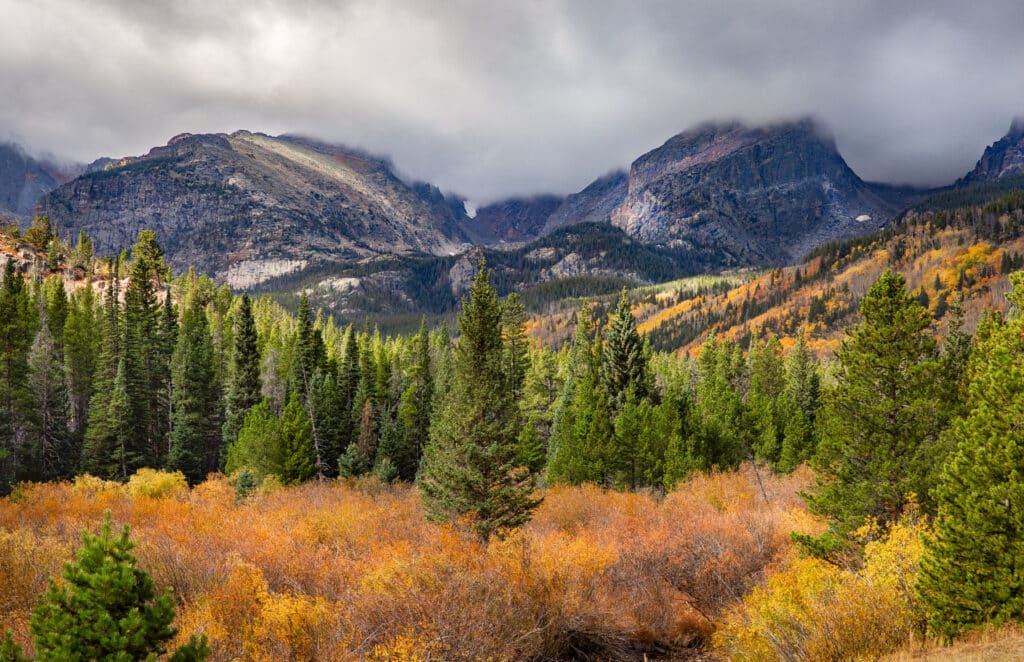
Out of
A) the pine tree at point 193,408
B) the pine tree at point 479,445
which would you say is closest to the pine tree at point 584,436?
the pine tree at point 479,445

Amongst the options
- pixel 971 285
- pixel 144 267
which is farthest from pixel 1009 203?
pixel 144 267

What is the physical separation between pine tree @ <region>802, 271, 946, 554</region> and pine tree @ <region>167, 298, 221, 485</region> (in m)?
56.4

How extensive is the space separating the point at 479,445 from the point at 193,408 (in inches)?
1831

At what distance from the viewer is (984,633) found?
37.6ft

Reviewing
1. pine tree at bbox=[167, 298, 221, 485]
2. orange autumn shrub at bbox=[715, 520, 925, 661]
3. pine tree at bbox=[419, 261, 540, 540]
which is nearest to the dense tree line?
pine tree at bbox=[419, 261, 540, 540]

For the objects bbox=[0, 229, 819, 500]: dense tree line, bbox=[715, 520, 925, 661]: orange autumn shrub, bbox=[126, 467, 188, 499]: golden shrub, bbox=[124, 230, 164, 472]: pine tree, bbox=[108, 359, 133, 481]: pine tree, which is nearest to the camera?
bbox=[715, 520, 925, 661]: orange autumn shrub

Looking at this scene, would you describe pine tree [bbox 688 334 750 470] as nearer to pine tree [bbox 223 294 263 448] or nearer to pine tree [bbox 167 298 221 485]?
pine tree [bbox 223 294 263 448]

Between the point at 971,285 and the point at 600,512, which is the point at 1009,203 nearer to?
the point at 971,285

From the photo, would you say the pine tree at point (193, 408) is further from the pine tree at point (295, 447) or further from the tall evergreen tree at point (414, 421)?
the tall evergreen tree at point (414, 421)

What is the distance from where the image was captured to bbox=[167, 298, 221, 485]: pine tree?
180 feet

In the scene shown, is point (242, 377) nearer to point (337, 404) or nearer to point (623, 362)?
point (337, 404)

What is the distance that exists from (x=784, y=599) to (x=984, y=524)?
5.37m

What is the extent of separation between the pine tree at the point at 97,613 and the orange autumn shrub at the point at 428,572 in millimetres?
5042

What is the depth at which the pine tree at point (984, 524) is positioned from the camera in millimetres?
11672
